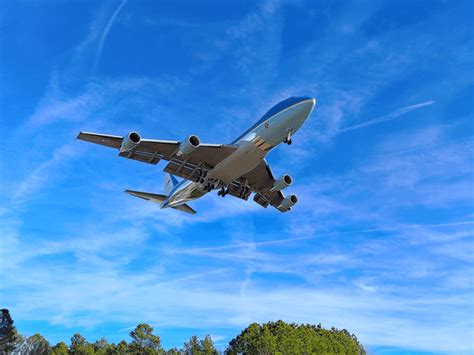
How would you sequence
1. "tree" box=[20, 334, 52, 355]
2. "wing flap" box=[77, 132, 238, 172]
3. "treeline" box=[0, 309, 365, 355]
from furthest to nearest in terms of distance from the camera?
"tree" box=[20, 334, 52, 355] < "treeline" box=[0, 309, 365, 355] < "wing flap" box=[77, 132, 238, 172]

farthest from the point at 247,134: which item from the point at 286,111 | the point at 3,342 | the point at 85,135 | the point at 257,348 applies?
the point at 257,348

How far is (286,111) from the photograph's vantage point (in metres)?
37.6

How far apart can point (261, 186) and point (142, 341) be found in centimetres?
6602

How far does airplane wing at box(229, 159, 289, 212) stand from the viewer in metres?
47.1

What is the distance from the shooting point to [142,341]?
101 metres


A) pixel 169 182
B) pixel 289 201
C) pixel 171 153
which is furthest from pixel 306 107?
pixel 169 182

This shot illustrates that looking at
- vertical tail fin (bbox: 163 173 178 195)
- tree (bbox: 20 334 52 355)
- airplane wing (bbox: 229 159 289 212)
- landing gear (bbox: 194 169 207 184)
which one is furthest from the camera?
tree (bbox: 20 334 52 355)

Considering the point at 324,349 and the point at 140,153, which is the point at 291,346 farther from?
the point at 140,153

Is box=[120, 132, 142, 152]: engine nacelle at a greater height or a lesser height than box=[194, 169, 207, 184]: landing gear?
lesser

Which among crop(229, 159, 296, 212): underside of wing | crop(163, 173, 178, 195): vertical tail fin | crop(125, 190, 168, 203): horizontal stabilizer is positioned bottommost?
crop(125, 190, 168, 203): horizontal stabilizer

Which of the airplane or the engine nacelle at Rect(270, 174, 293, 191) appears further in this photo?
the engine nacelle at Rect(270, 174, 293, 191)

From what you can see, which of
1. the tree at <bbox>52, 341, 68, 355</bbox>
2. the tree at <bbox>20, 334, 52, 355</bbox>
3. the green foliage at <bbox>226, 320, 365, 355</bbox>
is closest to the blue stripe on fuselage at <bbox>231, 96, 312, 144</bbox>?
the green foliage at <bbox>226, 320, 365, 355</bbox>

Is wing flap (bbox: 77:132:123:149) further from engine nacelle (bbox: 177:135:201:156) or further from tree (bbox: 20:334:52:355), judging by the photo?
tree (bbox: 20:334:52:355)

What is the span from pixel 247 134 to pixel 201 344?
80271 millimetres
